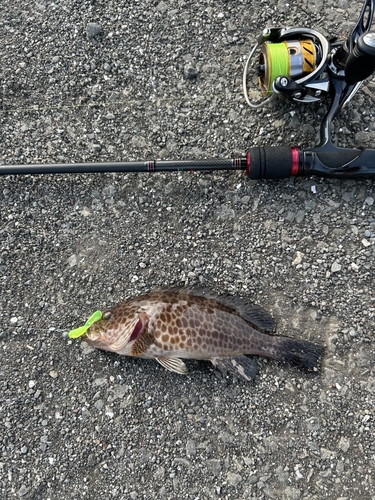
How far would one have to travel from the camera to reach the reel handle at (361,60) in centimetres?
258

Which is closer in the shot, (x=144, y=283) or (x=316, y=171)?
(x=316, y=171)

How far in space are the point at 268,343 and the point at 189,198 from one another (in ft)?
4.49

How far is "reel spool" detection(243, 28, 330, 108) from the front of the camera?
2955 mm

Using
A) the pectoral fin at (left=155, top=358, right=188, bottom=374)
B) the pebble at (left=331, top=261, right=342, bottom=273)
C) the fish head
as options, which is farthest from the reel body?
the pectoral fin at (left=155, top=358, right=188, bottom=374)

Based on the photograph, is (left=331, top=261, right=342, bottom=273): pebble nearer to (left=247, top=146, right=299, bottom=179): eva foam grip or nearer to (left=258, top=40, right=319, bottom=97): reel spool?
(left=247, top=146, right=299, bottom=179): eva foam grip

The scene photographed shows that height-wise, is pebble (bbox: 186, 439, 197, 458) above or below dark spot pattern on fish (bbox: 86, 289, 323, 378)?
below

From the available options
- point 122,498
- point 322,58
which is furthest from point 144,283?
point 322,58

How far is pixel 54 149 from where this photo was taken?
3.59 metres

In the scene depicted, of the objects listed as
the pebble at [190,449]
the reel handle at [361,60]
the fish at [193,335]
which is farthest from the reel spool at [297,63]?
the pebble at [190,449]

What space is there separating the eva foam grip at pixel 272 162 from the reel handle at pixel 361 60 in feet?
2.08

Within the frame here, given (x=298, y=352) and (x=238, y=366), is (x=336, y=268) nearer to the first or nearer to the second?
(x=298, y=352)

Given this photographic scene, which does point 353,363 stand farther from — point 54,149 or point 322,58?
point 54,149

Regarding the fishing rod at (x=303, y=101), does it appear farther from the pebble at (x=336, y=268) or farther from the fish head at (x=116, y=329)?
the fish head at (x=116, y=329)

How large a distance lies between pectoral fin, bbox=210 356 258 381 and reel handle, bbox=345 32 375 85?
2220mm
